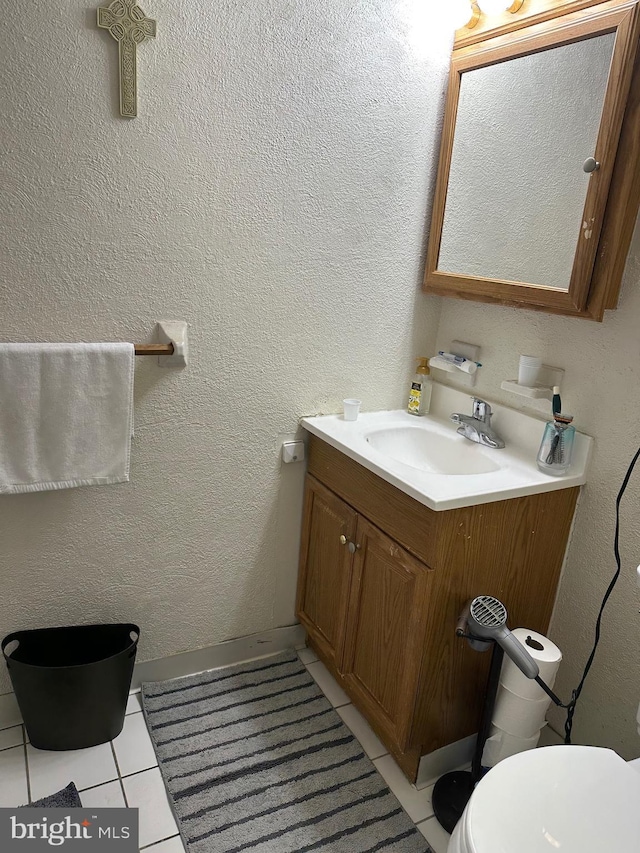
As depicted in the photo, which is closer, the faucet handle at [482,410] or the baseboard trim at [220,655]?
the faucet handle at [482,410]

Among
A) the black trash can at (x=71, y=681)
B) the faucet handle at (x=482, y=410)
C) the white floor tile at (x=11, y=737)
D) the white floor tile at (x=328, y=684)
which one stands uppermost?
the faucet handle at (x=482, y=410)

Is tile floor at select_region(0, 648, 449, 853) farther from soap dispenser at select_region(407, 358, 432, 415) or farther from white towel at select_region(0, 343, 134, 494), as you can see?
soap dispenser at select_region(407, 358, 432, 415)

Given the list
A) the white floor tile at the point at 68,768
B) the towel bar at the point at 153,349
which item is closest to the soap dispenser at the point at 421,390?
the towel bar at the point at 153,349

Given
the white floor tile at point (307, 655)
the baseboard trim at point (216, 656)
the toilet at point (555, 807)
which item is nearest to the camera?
the toilet at point (555, 807)

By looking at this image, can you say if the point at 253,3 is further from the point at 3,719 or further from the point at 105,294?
the point at 3,719

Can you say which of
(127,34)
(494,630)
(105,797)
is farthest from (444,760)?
(127,34)

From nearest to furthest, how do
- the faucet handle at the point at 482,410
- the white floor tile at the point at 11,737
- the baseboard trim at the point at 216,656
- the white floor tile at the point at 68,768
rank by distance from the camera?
the white floor tile at the point at 68,768, the white floor tile at the point at 11,737, the faucet handle at the point at 482,410, the baseboard trim at the point at 216,656

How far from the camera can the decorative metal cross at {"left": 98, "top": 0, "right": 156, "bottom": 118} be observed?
4.35 ft

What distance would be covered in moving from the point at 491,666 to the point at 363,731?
522 millimetres

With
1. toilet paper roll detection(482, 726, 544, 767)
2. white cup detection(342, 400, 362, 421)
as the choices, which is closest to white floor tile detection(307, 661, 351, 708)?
toilet paper roll detection(482, 726, 544, 767)

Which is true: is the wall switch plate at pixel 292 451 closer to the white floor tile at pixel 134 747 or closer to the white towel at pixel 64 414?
the white towel at pixel 64 414

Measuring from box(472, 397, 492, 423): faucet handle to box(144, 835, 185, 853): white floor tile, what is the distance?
1.28m

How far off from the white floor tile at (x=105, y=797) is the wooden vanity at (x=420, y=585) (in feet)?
2.15

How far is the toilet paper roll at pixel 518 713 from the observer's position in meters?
1.43
